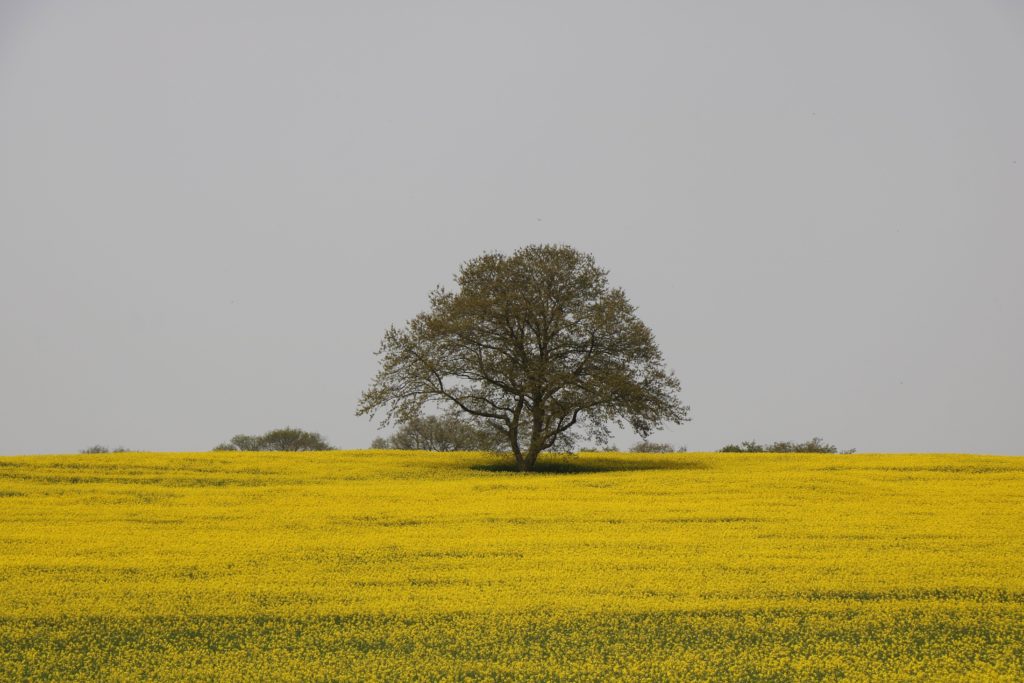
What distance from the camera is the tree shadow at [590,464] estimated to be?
41156 mm

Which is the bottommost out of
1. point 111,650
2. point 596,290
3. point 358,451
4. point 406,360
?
point 111,650

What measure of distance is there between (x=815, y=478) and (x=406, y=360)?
16.5 m

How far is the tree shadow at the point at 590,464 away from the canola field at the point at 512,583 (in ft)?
30.6

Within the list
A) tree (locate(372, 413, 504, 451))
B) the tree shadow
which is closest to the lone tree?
the tree shadow

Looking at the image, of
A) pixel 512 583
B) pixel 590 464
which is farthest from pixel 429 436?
pixel 512 583

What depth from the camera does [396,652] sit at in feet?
41.4

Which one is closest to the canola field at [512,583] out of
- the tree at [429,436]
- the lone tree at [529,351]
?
the lone tree at [529,351]

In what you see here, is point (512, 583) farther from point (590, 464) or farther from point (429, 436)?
point (429, 436)

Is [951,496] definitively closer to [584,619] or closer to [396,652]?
[584,619]

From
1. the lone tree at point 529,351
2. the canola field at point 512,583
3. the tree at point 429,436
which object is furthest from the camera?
the tree at point 429,436

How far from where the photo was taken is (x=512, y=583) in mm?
16531

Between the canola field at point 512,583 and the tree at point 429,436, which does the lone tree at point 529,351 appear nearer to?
the canola field at point 512,583

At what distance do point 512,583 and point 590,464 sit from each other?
1089 inches

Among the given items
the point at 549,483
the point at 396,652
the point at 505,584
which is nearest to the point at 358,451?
the point at 549,483
